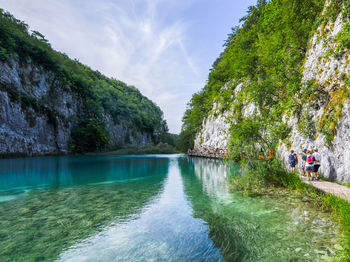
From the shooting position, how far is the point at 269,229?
5.52 meters

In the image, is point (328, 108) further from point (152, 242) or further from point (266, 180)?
point (152, 242)

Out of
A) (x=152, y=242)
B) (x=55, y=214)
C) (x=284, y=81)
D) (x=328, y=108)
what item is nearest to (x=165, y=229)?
(x=152, y=242)

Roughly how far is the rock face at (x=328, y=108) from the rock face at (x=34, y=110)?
4321cm

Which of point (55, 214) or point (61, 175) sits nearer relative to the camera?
point (55, 214)

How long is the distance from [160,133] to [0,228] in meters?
103

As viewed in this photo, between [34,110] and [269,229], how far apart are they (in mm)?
49932

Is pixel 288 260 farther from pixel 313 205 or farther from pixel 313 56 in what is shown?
pixel 313 56

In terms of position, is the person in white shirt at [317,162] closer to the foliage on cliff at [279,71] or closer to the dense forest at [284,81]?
the dense forest at [284,81]

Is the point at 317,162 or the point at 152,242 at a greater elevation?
the point at 317,162

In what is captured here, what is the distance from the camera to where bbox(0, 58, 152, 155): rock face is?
37.0m

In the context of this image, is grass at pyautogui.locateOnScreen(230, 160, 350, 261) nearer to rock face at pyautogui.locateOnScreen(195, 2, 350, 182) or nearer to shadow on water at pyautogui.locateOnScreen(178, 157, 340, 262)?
shadow on water at pyautogui.locateOnScreen(178, 157, 340, 262)

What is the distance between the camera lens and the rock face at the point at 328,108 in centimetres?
807

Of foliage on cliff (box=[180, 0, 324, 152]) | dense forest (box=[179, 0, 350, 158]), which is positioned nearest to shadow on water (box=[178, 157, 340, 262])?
dense forest (box=[179, 0, 350, 158])

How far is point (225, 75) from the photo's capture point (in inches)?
1677
